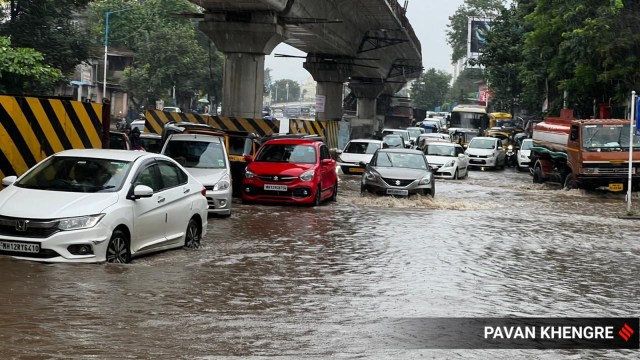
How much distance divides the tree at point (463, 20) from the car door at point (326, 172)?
107015 millimetres

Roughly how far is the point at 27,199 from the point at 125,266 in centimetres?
133

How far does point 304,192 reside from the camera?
20500 millimetres

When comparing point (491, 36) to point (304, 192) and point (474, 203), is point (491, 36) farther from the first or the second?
point (304, 192)

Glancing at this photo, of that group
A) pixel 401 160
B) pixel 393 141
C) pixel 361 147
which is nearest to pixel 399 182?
pixel 401 160

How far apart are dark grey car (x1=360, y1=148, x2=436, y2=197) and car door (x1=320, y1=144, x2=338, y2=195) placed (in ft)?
3.41

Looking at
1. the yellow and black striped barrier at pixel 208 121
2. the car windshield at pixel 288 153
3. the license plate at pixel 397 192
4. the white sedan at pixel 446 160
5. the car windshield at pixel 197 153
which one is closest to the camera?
the car windshield at pixel 197 153

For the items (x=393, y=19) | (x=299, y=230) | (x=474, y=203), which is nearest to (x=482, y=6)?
(x=393, y=19)

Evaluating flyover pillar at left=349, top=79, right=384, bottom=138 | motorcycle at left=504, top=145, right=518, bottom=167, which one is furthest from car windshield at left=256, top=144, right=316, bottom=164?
flyover pillar at left=349, top=79, right=384, bottom=138

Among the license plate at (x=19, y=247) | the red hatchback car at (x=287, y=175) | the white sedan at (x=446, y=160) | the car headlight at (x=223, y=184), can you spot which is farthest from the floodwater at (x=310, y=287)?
the white sedan at (x=446, y=160)

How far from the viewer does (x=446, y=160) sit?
35312mm

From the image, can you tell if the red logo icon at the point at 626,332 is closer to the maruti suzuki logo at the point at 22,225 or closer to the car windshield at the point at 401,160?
the maruti suzuki logo at the point at 22,225

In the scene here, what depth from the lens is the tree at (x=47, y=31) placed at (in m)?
36.8

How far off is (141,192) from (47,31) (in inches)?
1141

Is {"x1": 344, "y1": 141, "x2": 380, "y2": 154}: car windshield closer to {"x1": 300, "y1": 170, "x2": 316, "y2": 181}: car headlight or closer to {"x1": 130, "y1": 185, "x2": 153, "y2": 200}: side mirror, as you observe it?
{"x1": 300, "y1": 170, "x2": 316, "y2": 181}: car headlight
